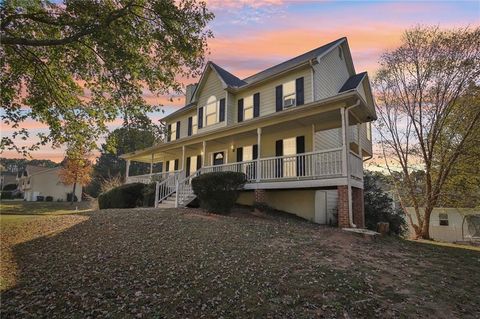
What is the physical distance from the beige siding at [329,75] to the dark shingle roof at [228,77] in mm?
5774

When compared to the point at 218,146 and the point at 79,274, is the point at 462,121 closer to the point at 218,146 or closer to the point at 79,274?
the point at 218,146

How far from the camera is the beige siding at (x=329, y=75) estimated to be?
1588cm

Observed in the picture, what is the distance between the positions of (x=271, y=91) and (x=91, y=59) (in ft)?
31.8

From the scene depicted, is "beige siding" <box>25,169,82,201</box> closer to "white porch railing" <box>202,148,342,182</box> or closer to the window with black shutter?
the window with black shutter

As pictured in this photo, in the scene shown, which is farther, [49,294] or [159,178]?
[159,178]

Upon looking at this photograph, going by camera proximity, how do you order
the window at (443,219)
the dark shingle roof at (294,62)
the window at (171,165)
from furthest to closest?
the window at (443,219) → the window at (171,165) → the dark shingle roof at (294,62)

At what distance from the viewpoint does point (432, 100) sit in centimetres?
1658

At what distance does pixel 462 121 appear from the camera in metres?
16.0

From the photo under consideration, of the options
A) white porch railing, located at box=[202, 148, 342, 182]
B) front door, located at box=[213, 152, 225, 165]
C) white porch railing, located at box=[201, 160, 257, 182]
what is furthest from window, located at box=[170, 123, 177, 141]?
white porch railing, located at box=[202, 148, 342, 182]

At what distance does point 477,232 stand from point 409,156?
451 inches

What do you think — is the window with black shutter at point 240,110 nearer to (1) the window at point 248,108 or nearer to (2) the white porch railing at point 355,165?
(1) the window at point 248,108

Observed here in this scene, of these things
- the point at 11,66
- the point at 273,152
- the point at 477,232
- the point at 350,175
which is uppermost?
the point at 11,66

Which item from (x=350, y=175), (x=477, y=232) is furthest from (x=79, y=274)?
(x=477, y=232)

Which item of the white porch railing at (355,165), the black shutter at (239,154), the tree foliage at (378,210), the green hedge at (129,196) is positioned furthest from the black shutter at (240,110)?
the tree foliage at (378,210)
